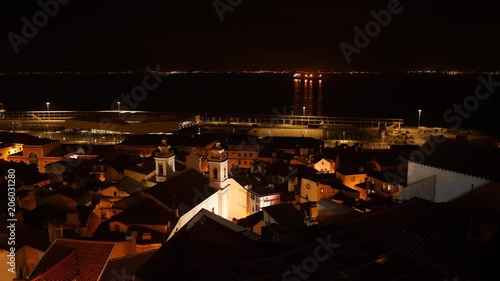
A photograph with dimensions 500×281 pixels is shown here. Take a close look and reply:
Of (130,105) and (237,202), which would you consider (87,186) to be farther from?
(130,105)

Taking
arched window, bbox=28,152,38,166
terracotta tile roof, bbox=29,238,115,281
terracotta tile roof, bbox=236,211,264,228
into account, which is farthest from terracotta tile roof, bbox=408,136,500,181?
arched window, bbox=28,152,38,166

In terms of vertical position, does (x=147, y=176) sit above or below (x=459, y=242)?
below

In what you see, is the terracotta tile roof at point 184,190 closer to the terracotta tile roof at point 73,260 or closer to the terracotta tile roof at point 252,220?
the terracotta tile roof at point 252,220

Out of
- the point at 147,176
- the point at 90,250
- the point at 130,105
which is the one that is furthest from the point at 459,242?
the point at 130,105

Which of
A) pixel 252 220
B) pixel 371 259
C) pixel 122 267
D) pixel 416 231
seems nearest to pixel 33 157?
pixel 252 220

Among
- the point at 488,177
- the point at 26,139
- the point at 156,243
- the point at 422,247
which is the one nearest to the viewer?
the point at 422,247

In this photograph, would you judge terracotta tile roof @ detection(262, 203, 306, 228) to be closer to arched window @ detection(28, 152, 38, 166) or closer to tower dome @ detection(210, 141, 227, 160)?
tower dome @ detection(210, 141, 227, 160)
